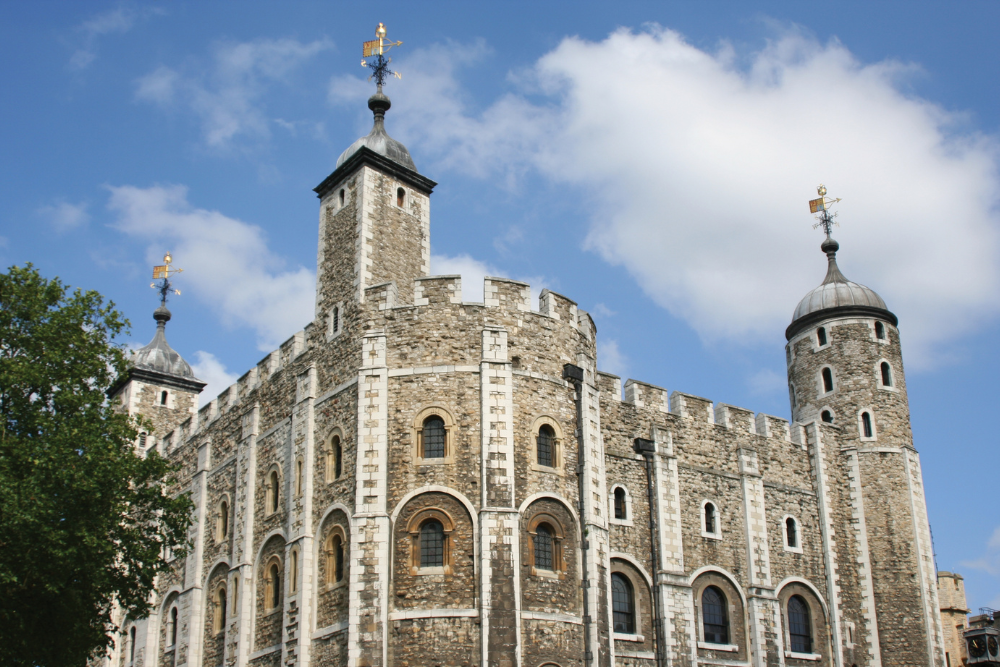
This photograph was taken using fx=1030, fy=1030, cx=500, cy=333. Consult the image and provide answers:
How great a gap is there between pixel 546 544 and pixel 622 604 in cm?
488

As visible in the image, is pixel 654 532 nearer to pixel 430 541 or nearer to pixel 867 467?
pixel 430 541

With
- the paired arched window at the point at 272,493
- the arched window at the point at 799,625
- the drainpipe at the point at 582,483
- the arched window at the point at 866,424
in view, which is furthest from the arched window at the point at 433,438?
the arched window at the point at 866,424

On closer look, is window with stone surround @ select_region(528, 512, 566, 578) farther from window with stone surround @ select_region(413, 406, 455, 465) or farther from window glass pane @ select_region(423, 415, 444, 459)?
window glass pane @ select_region(423, 415, 444, 459)

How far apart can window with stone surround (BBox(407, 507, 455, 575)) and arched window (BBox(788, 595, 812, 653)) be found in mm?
12597

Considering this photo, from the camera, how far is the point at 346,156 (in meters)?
29.4

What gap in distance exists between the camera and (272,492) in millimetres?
27125

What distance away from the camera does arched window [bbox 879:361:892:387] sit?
34250 millimetres

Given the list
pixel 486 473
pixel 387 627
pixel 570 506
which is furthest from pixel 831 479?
pixel 387 627

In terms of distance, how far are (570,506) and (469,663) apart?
438 centimetres

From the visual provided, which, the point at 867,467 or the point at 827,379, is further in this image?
the point at 827,379

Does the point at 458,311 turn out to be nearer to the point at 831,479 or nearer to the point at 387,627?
the point at 387,627

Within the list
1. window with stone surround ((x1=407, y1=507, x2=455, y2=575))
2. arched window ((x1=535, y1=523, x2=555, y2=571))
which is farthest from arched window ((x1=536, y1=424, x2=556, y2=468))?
window with stone surround ((x1=407, y1=507, x2=455, y2=575))

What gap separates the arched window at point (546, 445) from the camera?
78.5ft

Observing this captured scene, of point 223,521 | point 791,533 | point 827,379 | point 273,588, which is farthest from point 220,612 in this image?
point 827,379
